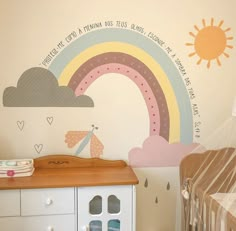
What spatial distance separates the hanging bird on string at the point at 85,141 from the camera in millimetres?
2279

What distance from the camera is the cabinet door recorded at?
6.17ft

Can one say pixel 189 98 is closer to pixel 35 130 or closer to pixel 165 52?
pixel 165 52

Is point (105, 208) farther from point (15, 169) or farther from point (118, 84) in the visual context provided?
point (118, 84)

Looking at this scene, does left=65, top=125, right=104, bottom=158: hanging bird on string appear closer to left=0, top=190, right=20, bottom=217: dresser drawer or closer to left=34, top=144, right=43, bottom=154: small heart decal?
left=34, top=144, right=43, bottom=154: small heart decal

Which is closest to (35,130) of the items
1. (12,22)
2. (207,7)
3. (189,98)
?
(12,22)

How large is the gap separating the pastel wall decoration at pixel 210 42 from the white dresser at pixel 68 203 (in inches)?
45.3

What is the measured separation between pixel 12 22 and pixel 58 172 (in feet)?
3.77

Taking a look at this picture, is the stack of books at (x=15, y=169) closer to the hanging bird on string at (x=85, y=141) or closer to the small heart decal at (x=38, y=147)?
the small heart decal at (x=38, y=147)

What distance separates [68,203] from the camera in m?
1.86

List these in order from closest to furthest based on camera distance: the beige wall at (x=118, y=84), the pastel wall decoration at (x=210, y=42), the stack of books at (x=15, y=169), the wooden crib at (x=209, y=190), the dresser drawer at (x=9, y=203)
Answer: the wooden crib at (x=209, y=190)
the dresser drawer at (x=9, y=203)
the stack of books at (x=15, y=169)
the beige wall at (x=118, y=84)
the pastel wall decoration at (x=210, y=42)

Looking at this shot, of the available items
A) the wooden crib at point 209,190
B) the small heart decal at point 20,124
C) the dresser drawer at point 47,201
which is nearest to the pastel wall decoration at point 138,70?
the wooden crib at point 209,190

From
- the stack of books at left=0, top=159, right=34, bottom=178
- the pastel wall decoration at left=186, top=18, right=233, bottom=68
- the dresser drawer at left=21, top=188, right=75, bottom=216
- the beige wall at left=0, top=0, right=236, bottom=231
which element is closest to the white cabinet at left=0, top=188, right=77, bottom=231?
the dresser drawer at left=21, top=188, right=75, bottom=216

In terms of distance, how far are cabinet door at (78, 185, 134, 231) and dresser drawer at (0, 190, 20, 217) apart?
0.38 meters

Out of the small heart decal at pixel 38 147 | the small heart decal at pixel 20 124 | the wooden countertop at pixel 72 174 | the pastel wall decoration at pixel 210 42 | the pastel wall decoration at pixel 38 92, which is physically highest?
the pastel wall decoration at pixel 210 42
